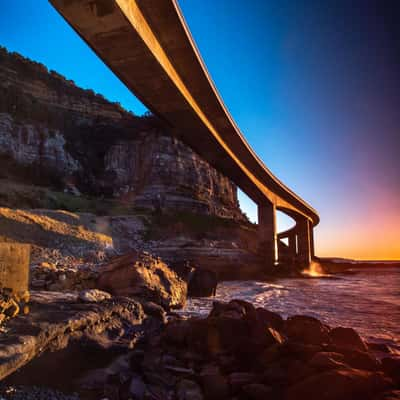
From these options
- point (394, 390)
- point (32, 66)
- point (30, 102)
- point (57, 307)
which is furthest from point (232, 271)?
point (32, 66)

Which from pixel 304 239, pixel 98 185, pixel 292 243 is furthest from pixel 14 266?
pixel 98 185

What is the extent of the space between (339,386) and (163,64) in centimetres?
873

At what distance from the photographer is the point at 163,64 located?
891cm

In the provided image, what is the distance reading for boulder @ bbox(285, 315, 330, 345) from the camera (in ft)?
16.2

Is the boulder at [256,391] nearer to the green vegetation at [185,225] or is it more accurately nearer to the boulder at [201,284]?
the boulder at [201,284]

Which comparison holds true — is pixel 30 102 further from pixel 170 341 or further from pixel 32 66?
pixel 170 341

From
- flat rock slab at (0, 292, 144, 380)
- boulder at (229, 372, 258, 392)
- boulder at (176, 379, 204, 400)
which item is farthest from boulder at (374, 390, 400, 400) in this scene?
flat rock slab at (0, 292, 144, 380)

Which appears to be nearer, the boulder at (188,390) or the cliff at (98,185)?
the boulder at (188,390)

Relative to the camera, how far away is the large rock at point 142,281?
861 centimetres

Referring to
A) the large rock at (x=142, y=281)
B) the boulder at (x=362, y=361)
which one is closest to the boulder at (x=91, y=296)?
the large rock at (x=142, y=281)

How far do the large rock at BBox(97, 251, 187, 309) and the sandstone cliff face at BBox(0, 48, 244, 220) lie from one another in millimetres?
43042

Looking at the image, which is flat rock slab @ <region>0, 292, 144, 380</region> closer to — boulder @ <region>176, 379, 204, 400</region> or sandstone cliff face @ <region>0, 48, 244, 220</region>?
boulder @ <region>176, 379, 204, 400</region>

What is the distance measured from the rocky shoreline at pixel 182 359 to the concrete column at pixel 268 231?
80.3 ft

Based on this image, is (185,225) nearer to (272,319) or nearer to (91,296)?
(91,296)
